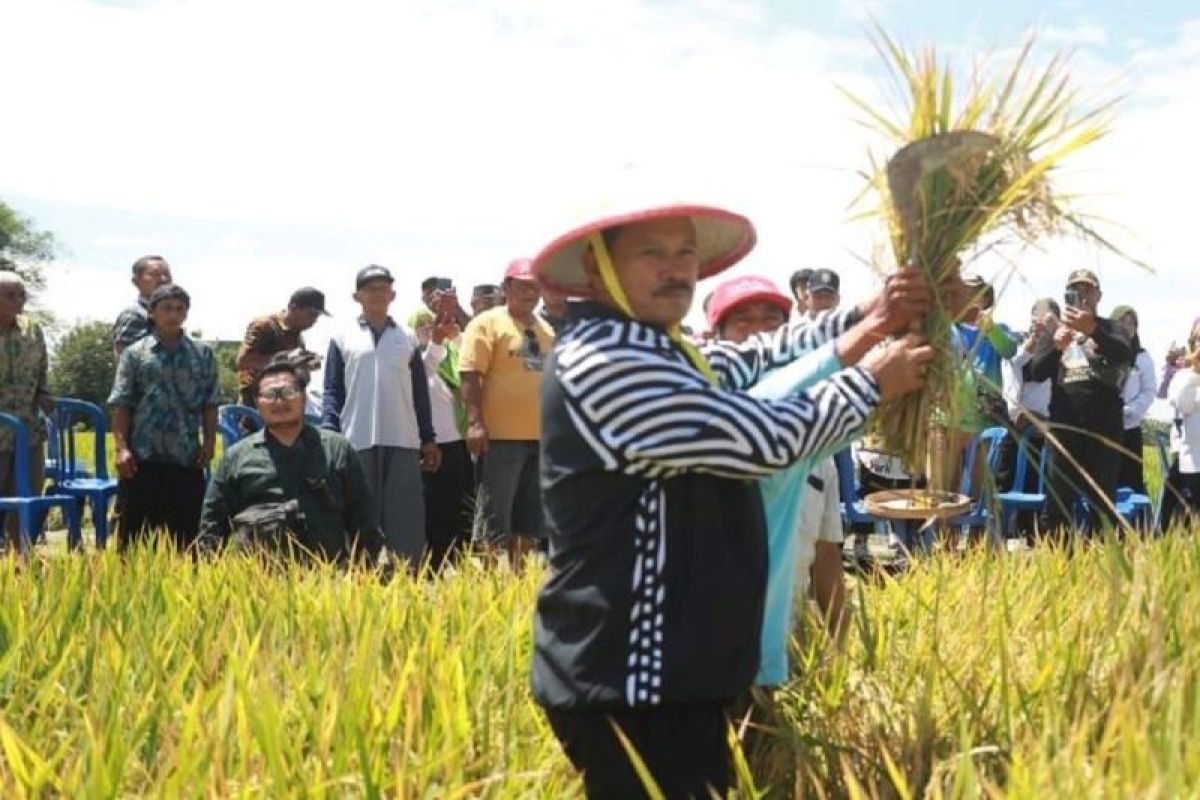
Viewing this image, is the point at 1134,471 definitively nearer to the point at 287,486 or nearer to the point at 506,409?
the point at 506,409

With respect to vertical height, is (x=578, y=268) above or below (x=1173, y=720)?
above

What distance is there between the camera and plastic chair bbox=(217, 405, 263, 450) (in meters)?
7.16

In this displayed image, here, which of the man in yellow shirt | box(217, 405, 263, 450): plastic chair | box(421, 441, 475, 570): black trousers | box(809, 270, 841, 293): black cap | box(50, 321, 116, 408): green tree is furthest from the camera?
box(50, 321, 116, 408): green tree

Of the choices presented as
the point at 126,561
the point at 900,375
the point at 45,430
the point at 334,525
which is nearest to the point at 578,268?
the point at 900,375

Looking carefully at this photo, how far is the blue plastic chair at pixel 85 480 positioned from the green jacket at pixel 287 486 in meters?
2.27

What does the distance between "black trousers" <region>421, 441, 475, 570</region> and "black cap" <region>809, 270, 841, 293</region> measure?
2.48 meters

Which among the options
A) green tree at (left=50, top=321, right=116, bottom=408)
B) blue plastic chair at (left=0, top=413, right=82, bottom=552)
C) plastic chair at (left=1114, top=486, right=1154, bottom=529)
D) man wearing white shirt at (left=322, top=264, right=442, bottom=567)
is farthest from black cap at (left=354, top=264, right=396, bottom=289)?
green tree at (left=50, top=321, right=116, bottom=408)

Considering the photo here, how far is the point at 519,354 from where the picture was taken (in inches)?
249

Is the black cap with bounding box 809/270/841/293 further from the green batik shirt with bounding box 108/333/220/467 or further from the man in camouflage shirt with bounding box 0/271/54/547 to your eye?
the man in camouflage shirt with bounding box 0/271/54/547

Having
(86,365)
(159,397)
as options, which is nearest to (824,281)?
(159,397)

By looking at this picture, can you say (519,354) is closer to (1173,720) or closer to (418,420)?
(418,420)

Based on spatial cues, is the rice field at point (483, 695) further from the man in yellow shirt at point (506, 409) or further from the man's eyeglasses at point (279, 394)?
the man in yellow shirt at point (506, 409)

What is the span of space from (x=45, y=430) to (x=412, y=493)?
2.16 m

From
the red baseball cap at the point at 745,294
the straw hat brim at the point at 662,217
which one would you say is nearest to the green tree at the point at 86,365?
the red baseball cap at the point at 745,294
